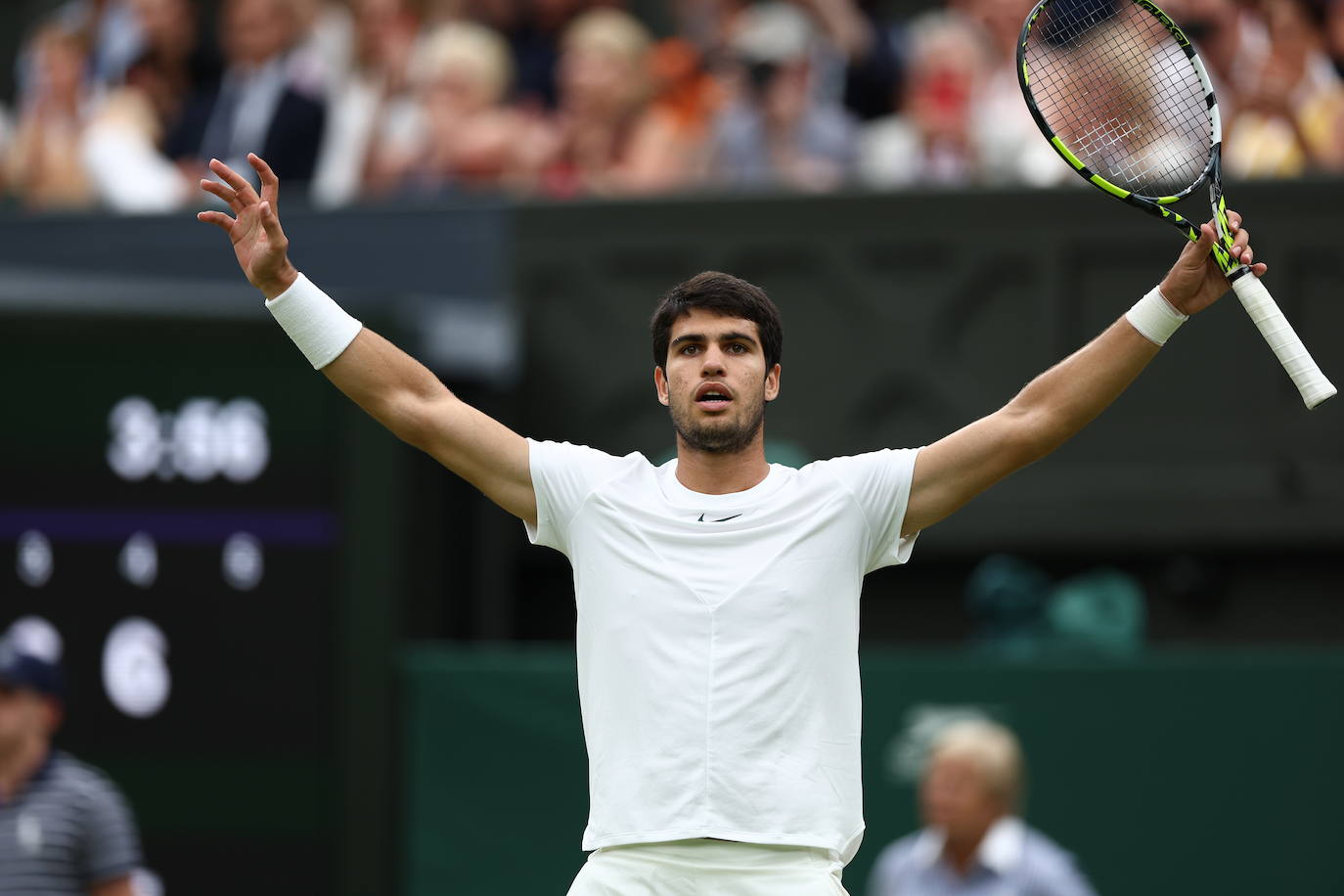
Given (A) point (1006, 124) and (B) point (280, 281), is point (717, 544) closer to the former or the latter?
(B) point (280, 281)

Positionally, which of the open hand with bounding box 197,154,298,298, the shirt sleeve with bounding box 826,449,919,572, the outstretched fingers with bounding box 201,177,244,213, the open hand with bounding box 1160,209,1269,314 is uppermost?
the outstretched fingers with bounding box 201,177,244,213

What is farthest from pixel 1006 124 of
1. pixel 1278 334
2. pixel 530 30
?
pixel 1278 334

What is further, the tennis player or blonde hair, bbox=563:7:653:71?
blonde hair, bbox=563:7:653:71

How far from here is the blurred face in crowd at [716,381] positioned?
4516 millimetres

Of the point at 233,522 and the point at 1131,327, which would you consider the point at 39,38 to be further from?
the point at 1131,327

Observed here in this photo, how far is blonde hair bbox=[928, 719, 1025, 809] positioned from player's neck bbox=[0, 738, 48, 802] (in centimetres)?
284

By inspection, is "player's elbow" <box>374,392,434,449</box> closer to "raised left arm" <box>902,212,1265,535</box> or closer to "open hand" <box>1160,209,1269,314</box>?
"raised left arm" <box>902,212,1265,535</box>

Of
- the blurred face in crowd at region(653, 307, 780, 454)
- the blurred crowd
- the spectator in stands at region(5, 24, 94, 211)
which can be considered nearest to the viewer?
the blurred face in crowd at region(653, 307, 780, 454)

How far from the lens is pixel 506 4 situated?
35.7ft

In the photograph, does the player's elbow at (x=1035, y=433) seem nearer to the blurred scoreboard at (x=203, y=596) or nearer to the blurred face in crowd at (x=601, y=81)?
the blurred scoreboard at (x=203, y=596)

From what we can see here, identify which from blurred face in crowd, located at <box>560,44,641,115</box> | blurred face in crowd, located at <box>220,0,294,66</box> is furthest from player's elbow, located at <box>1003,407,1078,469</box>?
blurred face in crowd, located at <box>220,0,294,66</box>

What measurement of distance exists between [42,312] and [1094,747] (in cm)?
443

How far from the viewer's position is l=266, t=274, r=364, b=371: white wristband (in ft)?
15.4

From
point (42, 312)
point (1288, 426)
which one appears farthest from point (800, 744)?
point (42, 312)
